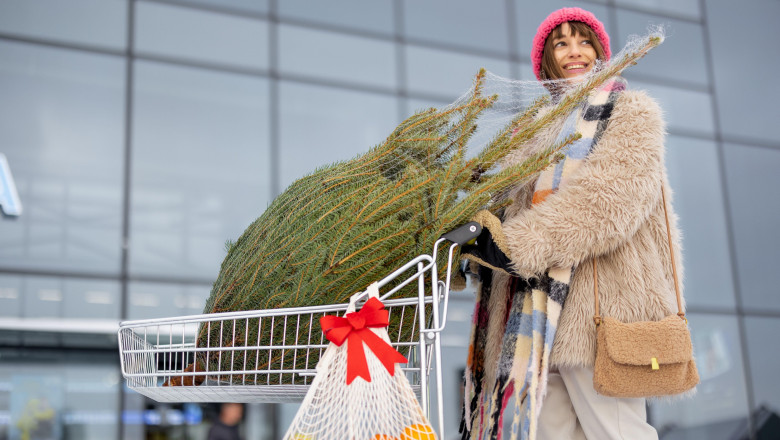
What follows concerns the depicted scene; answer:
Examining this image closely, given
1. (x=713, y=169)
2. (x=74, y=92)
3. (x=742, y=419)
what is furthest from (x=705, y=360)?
(x=74, y=92)

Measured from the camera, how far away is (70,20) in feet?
23.2

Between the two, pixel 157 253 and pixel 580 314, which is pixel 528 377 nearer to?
pixel 580 314

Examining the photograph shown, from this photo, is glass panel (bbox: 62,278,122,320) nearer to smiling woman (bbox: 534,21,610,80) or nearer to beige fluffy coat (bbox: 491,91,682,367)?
smiling woman (bbox: 534,21,610,80)

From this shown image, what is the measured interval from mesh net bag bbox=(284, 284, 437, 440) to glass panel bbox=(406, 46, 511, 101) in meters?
7.09

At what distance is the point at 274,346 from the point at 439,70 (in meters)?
7.21

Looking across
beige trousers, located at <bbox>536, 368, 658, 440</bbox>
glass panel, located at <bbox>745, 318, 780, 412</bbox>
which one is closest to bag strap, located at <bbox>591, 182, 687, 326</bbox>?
beige trousers, located at <bbox>536, 368, 658, 440</bbox>

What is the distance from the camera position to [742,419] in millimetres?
8656

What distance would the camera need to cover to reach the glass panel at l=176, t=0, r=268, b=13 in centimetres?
767

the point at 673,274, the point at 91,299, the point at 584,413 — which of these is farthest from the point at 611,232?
the point at 91,299

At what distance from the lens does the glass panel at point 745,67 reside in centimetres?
966

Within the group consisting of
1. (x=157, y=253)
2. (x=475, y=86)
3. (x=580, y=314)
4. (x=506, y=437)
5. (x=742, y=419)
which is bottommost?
(x=742, y=419)

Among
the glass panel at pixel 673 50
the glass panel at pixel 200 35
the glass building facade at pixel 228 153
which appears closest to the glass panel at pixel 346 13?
the glass building facade at pixel 228 153

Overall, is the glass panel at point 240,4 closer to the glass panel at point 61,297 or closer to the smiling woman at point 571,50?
the glass panel at point 61,297

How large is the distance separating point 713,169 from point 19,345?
813 cm
